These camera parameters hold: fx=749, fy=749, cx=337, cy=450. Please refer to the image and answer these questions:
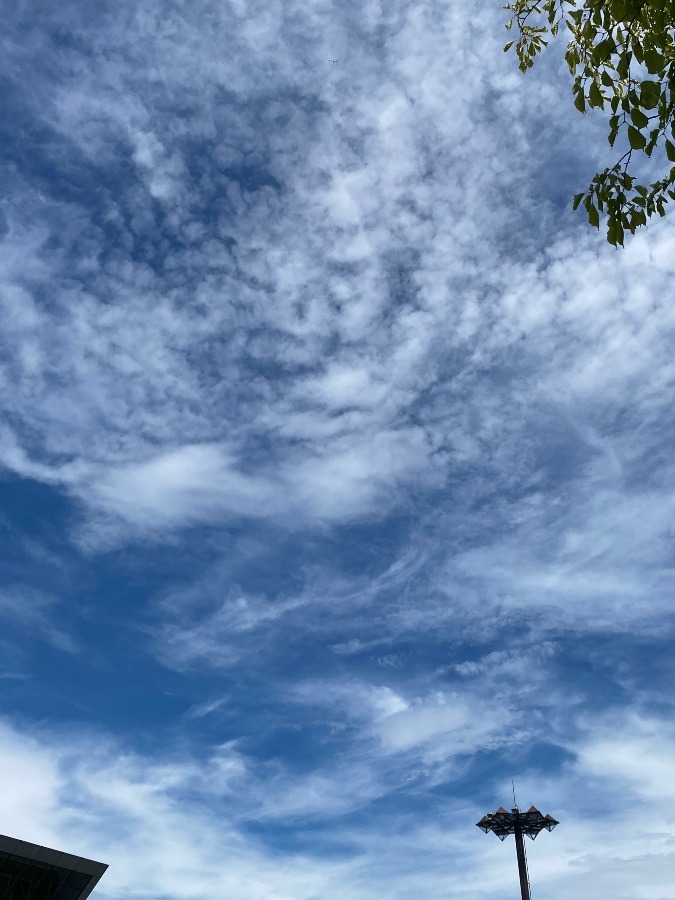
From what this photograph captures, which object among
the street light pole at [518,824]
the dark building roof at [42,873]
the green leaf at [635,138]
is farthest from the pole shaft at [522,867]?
the green leaf at [635,138]

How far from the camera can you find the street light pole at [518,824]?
3400 centimetres

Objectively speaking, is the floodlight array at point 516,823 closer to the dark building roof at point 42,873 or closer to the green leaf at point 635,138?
the dark building roof at point 42,873

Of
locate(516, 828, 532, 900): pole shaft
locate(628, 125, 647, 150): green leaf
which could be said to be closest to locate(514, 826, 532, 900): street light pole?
locate(516, 828, 532, 900): pole shaft

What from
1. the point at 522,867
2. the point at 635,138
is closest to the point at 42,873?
the point at 522,867

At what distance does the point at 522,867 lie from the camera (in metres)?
33.1

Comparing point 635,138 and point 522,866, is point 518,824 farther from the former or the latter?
point 635,138

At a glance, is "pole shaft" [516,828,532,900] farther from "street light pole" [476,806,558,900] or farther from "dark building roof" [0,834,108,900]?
"dark building roof" [0,834,108,900]

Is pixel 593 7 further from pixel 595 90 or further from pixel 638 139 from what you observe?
pixel 638 139

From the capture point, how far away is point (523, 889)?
3128 cm

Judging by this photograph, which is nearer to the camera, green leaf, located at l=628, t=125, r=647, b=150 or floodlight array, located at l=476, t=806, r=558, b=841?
green leaf, located at l=628, t=125, r=647, b=150

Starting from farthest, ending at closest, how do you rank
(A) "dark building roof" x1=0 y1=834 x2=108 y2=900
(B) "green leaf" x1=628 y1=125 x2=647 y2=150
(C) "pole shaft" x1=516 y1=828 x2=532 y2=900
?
(A) "dark building roof" x1=0 y1=834 x2=108 y2=900 → (C) "pole shaft" x1=516 y1=828 x2=532 y2=900 → (B) "green leaf" x1=628 y1=125 x2=647 y2=150

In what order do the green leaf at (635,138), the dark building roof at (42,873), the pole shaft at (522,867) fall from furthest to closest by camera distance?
1. the dark building roof at (42,873)
2. the pole shaft at (522,867)
3. the green leaf at (635,138)

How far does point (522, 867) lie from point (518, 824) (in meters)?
1.85

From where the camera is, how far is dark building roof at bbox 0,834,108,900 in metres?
34.5
